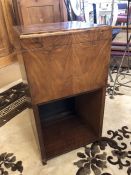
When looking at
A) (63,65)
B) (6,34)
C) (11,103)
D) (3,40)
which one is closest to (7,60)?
(3,40)

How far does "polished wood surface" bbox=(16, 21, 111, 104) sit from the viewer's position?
842 millimetres

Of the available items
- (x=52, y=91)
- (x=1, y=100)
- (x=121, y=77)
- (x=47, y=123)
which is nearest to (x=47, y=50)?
(x=52, y=91)

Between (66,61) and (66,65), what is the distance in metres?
0.02

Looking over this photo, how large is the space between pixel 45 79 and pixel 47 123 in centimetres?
64

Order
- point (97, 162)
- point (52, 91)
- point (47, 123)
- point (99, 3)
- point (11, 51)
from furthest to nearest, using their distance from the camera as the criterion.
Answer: point (11, 51) → point (99, 3) → point (47, 123) → point (97, 162) → point (52, 91)

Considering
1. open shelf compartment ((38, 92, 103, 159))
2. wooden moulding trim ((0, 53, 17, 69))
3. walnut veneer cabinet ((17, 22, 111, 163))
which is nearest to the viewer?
walnut veneer cabinet ((17, 22, 111, 163))

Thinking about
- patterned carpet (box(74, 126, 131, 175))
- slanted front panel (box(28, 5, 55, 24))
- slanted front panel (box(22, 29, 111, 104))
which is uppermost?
slanted front panel (box(28, 5, 55, 24))

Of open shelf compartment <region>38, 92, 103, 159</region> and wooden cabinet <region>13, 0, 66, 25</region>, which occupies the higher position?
wooden cabinet <region>13, 0, 66, 25</region>

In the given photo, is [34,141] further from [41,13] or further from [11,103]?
[41,13]

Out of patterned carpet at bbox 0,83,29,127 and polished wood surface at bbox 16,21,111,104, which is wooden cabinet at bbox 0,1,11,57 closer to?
patterned carpet at bbox 0,83,29,127

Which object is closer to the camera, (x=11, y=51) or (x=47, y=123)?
(x=47, y=123)

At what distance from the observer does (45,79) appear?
0.92m

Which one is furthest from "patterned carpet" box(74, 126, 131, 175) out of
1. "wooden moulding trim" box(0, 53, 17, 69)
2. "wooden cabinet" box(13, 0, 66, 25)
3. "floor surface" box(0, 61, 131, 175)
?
"wooden moulding trim" box(0, 53, 17, 69)

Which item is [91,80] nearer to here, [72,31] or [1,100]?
[72,31]
